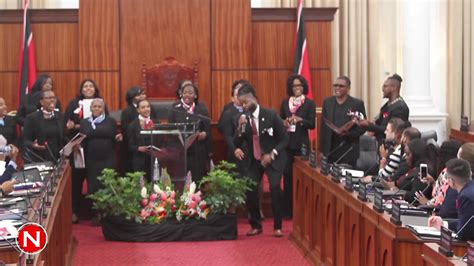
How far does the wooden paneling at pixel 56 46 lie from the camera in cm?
1328

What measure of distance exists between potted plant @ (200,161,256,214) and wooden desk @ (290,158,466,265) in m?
0.54

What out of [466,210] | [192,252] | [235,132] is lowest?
[192,252]

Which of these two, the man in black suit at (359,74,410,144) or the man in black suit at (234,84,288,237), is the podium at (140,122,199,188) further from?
the man in black suit at (359,74,410,144)

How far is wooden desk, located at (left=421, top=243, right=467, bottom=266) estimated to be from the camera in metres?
5.29

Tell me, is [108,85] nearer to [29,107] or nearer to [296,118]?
[29,107]

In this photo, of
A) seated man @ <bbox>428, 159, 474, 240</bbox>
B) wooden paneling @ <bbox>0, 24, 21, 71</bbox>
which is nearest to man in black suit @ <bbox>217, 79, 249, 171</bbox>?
wooden paneling @ <bbox>0, 24, 21, 71</bbox>

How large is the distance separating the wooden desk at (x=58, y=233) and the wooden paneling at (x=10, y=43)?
3594 mm

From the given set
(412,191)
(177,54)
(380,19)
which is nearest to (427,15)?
(380,19)

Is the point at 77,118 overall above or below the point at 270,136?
above

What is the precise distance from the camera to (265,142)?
10.9 metres

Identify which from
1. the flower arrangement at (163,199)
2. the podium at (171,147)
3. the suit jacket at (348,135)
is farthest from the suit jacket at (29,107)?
the suit jacket at (348,135)

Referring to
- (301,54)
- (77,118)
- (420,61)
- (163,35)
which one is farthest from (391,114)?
(420,61)

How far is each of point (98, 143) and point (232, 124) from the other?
4.61 ft

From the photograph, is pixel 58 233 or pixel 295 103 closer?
pixel 58 233
